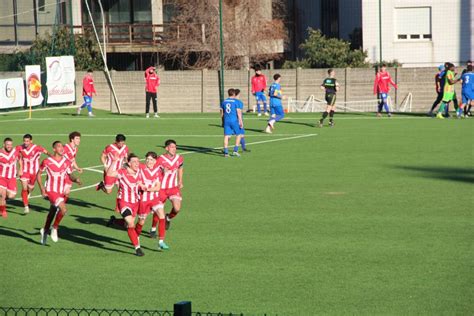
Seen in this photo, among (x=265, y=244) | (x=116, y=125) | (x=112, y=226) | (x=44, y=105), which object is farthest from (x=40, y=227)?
(x=44, y=105)

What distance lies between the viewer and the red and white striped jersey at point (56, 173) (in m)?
19.4

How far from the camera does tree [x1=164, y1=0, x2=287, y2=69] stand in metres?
57.7

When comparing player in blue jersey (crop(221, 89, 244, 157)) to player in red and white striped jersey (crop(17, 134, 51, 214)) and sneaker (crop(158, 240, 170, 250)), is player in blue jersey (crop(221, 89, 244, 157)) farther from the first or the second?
sneaker (crop(158, 240, 170, 250))

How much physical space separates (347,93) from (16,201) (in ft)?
86.0

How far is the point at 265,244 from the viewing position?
18.9 metres

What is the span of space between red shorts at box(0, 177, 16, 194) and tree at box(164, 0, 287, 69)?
35375mm

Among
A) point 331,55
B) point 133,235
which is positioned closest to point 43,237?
point 133,235

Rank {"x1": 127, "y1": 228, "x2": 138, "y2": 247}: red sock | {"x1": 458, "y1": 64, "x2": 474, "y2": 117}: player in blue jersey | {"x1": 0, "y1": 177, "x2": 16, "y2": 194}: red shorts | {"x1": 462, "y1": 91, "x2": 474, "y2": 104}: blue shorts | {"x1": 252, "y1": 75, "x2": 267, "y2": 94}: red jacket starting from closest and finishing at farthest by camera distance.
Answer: {"x1": 127, "y1": 228, "x2": 138, "y2": 247}: red sock, {"x1": 0, "y1": 177, "x2": 16, "y2": 194}: red shorts, {"x1": 458, "y1": 64, "x2": 474, "y2": 117}: player in blue jersey, {"x1": 462, "y1": 91, "x2": 474, "y2": 104}: blue shorts, {"x1": 252, "y1": 75, "x2": 267, "y2": 94}: red jacket

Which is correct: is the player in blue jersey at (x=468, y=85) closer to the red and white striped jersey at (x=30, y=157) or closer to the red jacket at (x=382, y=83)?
the red jacket at (x=382, y=83)

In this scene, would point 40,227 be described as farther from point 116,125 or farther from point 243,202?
point 116,125

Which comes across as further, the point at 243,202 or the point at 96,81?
the point at 96,81

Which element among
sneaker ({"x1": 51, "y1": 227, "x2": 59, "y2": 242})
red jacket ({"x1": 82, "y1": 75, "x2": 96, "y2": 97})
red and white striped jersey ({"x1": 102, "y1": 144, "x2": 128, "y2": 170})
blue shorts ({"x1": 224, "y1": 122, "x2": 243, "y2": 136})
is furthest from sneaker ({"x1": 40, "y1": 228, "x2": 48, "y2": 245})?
red jacket ({"x1": 82, "y1": 75, "x2": 96, "y2": 97})

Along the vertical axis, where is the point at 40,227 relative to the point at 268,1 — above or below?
below

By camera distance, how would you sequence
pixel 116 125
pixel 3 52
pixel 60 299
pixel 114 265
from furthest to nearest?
pixel 3 52 → pixel 116 125 → pixel 114 265 → pixel 60 299
